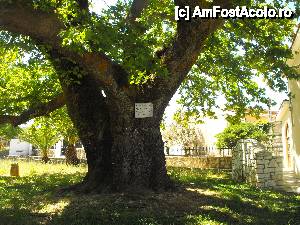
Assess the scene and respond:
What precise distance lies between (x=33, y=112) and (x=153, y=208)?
6.38m

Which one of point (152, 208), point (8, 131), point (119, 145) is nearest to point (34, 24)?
point (119, 145)

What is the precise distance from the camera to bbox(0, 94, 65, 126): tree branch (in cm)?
1308

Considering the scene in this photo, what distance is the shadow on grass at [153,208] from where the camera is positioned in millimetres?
7758

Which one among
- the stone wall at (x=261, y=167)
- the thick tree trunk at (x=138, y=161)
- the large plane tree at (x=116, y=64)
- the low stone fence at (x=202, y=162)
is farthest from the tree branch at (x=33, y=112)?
the low stone fence at (x=202, y=162)

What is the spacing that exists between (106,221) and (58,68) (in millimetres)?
5326

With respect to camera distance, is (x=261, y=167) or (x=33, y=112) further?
(x=261, y=167)

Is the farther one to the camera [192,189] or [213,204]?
[192,189]

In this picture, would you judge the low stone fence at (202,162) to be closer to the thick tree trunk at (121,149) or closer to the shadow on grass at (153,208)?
the shadow on grass at (153,208)

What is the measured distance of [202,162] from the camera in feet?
87.6

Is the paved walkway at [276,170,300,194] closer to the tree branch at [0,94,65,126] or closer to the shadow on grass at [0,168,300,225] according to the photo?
the shadow on grass at [0,168,300,225]

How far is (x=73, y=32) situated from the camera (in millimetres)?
7945

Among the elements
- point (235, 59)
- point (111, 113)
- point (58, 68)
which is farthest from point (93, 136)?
point (235, 59)

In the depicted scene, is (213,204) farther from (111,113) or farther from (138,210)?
(111,113)

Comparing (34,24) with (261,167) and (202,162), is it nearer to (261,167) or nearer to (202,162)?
(261,167)
